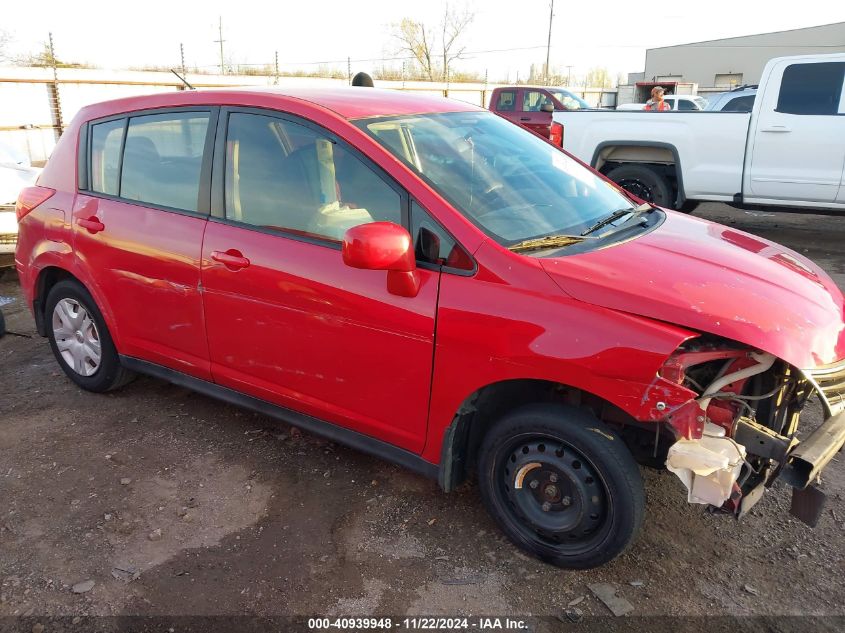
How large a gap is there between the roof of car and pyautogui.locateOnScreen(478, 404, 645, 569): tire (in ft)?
5.19

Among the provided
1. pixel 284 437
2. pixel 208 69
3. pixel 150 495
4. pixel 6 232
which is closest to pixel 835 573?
pixel 284 437

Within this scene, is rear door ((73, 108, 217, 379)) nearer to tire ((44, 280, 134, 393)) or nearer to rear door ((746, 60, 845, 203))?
tire ((44, 280, 134, 393))

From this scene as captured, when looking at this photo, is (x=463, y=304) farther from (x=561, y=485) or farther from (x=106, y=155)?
(x=106, y=155)

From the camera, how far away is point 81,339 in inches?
167

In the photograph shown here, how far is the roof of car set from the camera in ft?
10.3

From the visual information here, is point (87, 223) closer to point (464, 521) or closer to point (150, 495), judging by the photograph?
point (150, 495)

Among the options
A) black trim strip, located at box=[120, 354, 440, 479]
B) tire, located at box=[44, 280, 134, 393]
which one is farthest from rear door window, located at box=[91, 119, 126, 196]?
black trim strip, located at box=[120, 354, 440, 479]

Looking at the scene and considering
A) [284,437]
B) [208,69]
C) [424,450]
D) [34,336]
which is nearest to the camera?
[424,450]

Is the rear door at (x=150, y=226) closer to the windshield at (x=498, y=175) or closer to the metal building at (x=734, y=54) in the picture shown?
the windshield at (x=498, y=175)

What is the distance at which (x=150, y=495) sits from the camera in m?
3.27

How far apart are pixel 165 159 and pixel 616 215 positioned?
93.3 inches

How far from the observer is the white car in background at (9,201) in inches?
259

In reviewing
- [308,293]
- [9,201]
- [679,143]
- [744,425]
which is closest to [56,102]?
[9,201]

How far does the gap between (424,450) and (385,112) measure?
158cm
